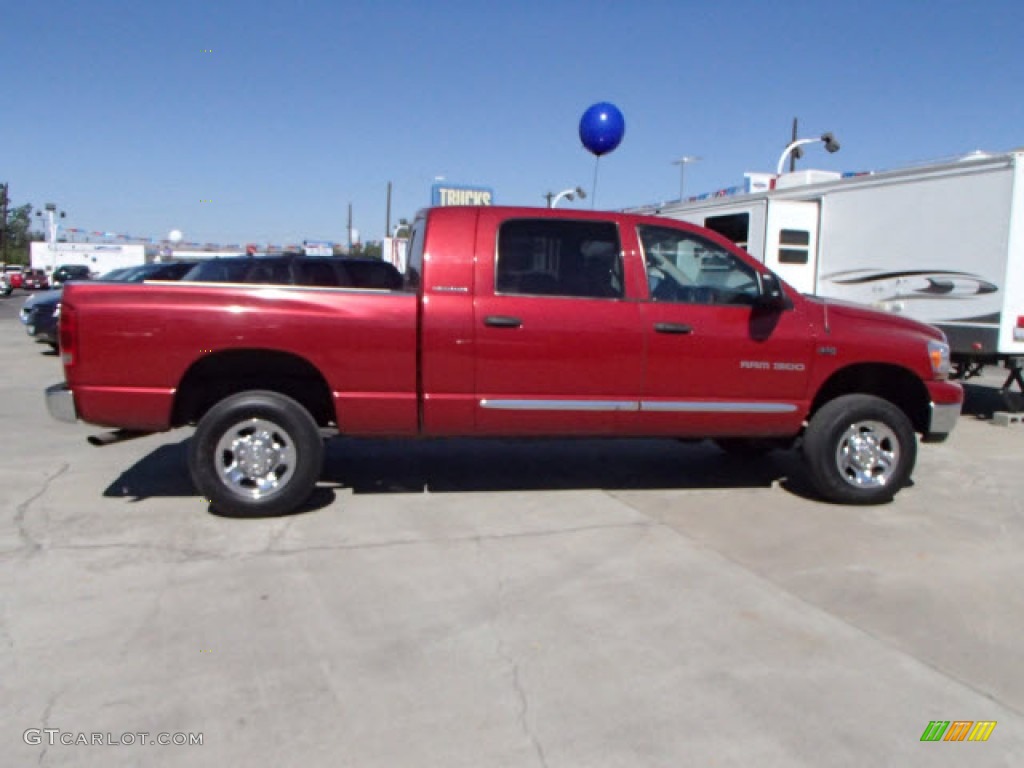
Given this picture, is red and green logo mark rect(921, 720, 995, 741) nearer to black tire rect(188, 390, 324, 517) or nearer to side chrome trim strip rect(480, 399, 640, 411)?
side chrome trim strip rect(480, 399, 640, 411)

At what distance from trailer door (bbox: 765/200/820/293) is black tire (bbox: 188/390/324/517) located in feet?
26.0

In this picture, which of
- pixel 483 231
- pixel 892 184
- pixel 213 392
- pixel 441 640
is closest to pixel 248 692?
pixel 441 640

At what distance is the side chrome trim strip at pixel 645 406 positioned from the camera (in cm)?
546

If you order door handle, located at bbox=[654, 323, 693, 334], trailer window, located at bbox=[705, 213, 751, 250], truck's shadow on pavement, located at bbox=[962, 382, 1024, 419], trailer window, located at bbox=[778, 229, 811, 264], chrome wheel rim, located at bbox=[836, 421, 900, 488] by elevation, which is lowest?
truck's shadow on pavement, located at bbox=[962, 382, 1024, 419]

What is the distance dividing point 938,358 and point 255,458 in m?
4.75

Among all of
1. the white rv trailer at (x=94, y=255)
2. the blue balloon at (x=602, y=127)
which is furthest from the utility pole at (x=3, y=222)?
the blue balloon at (x=602, y=127)

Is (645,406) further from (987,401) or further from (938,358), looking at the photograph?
(987,401)

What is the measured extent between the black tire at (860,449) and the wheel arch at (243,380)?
3.34 meters

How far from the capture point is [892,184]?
10109 millimetres

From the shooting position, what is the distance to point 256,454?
5.33 meters

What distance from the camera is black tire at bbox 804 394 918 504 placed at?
5883mm

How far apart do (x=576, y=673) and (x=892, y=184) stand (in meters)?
8.68
